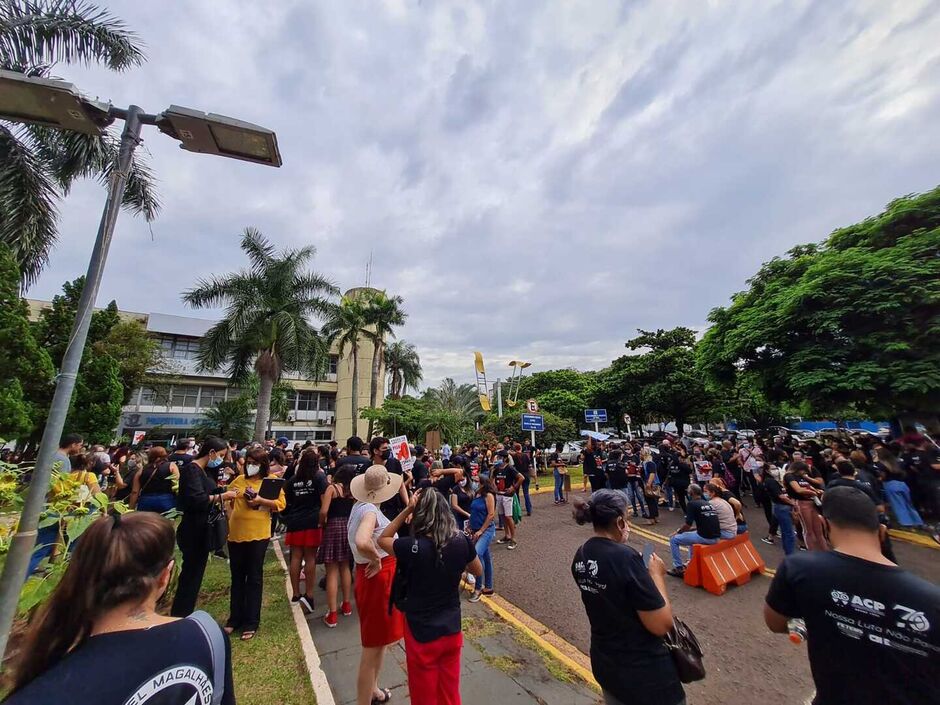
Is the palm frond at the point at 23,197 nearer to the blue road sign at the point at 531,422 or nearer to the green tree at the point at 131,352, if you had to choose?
the green tree at the point at 131,352

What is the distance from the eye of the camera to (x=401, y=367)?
3516 cm

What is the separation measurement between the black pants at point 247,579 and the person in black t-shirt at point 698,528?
5661mm

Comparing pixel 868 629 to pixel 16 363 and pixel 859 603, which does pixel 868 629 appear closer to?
pixel 859 603

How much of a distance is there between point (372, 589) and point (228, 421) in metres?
27.2

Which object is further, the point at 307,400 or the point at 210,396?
the point at 307,400

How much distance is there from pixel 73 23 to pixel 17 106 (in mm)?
8188

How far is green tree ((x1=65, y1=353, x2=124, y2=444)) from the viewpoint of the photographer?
17219 mm

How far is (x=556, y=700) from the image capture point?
3.21 m

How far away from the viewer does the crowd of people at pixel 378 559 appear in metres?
1.15

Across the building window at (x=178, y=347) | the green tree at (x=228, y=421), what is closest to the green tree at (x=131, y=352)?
the green tree at (x=228, y=421)

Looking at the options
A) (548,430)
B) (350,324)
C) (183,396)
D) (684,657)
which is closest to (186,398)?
(183,396)

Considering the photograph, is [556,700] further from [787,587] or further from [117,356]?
[117,356]

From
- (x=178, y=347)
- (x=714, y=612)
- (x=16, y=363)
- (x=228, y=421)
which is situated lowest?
(x=714, y=612)

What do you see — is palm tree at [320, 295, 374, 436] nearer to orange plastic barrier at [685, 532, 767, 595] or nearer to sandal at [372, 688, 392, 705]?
orange plastic barrier at [685, 532, 767, 595]
